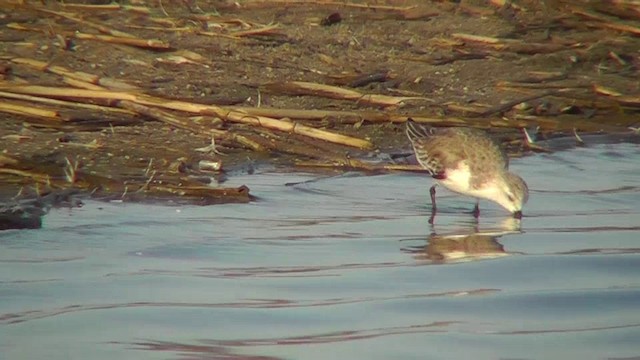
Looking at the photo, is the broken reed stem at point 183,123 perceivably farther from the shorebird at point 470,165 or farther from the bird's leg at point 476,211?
the bird's leg at point 476,211

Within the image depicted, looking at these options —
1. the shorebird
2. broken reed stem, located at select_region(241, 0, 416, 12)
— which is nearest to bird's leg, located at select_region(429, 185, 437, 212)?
the shorebird

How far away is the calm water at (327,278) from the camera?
635cm

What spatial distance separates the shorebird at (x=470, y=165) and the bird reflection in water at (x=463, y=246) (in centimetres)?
23

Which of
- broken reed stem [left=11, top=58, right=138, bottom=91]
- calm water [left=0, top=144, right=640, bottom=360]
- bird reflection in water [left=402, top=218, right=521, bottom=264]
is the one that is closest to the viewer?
calm water [left=0, top=144, right=640, bottom=360]

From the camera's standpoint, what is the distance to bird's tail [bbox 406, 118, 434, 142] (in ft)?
34.7

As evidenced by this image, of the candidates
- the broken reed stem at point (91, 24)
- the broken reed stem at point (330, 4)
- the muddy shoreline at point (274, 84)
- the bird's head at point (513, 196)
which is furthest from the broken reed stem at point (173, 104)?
the broken reed stem at point (330, 4)

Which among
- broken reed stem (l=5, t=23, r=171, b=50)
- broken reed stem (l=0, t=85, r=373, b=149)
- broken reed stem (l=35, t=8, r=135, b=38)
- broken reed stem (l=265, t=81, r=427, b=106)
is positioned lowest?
broken reed stem (l=0, t=85, r=373, b=149)

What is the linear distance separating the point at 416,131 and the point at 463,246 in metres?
2.18

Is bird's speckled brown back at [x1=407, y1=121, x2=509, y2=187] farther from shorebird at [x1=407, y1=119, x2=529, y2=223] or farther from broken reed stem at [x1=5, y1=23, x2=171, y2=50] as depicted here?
broken reed stem at [x1=5, y1=23, x2=171, y2=50]

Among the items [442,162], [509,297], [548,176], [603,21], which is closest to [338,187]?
[442,162]

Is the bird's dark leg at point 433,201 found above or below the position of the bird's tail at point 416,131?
below

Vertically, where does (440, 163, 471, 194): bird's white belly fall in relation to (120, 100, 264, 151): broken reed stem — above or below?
below

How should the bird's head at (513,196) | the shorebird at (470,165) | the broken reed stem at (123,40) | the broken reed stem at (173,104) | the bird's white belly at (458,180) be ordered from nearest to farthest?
the bird's head at (513,196), the shorebird at (470,165), the bird's white belly at (458,180), the broken reed stem at (173,104), the broken reed stem at (123,40)

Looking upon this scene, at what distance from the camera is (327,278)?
7508mm
